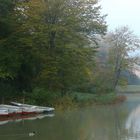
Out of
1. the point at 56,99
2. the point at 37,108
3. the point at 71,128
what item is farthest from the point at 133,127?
the point at 56,99

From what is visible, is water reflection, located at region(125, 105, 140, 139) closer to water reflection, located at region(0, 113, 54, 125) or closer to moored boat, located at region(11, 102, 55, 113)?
water reflection, located at region(0, 113, 54, 125)

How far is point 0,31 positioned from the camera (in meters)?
32.9

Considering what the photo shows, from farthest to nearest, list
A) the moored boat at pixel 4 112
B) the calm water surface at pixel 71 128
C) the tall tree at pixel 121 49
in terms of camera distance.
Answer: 1. the tall tree at pixel 121 49
2. the moored boat at pixel 4 112
3. the calm water surface at pixel 71 128

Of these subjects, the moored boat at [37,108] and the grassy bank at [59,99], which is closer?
the moored boat at [37,108]

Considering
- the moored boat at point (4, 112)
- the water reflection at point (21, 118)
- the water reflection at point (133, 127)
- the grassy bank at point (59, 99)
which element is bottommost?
the water reflection at point (133, 127)

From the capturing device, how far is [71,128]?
22344mm

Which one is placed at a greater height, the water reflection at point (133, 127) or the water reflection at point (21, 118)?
the water reflection at point (21, 118)

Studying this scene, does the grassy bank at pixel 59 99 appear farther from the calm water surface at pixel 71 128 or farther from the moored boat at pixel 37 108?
the calm water surface at pixel 71 128

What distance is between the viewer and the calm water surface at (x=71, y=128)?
1914cm

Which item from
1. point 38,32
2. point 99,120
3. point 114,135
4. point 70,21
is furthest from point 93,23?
point 114,135

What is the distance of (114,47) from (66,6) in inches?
650

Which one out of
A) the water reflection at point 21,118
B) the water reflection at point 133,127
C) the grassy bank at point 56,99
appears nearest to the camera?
the water reflection at point 133,127

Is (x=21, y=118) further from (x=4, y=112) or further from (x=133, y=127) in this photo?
(x=133, y=127)

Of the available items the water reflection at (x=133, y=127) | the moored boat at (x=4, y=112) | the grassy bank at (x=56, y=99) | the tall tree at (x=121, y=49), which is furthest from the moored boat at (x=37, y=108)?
the tall tree at (x=121, y=49)
